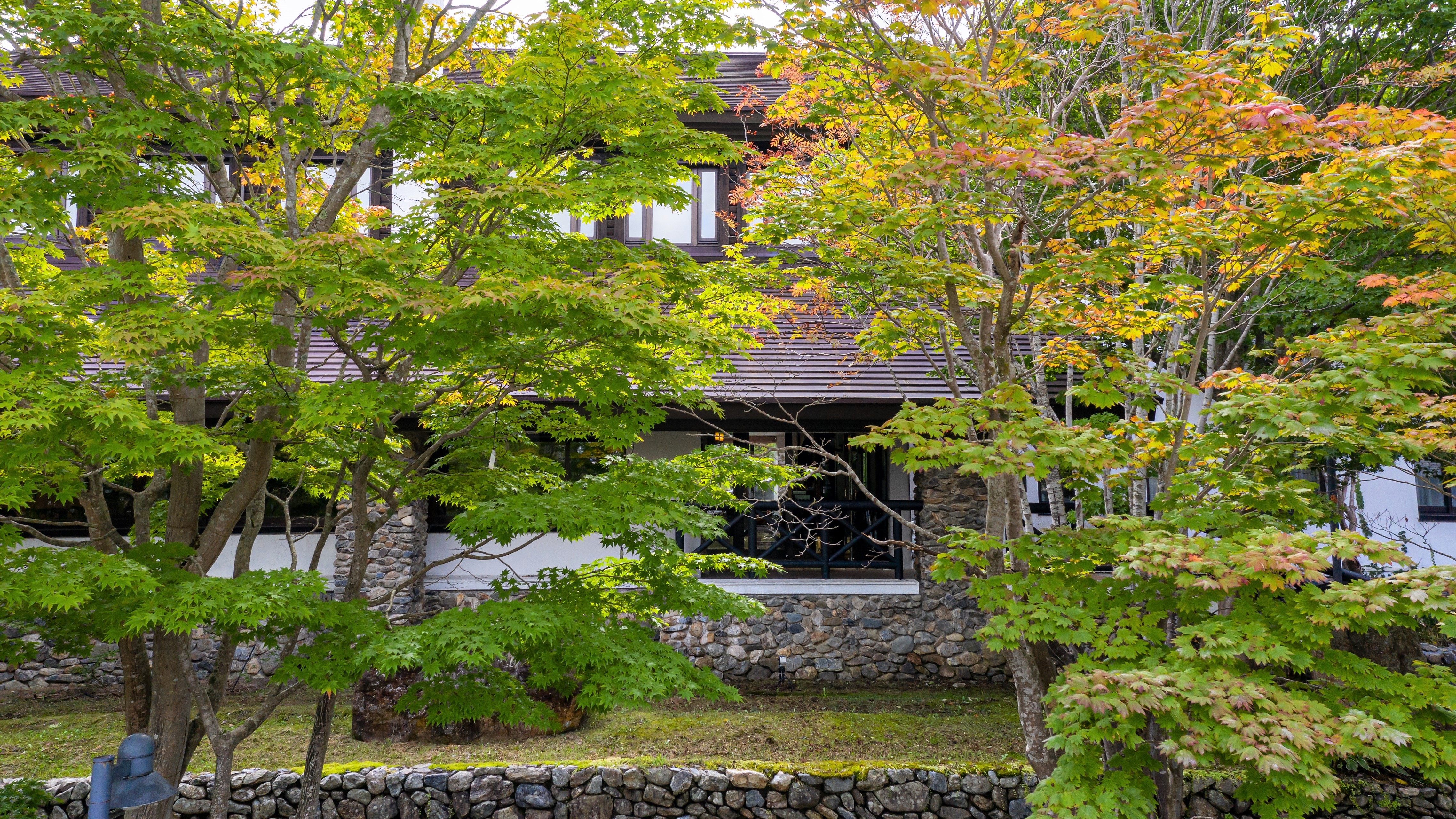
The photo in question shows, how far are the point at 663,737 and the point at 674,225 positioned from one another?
6.59 m

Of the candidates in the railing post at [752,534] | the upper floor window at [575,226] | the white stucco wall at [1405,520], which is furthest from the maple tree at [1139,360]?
the white stucco wall at [1405,520]

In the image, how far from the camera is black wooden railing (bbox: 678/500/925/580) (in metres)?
10.6

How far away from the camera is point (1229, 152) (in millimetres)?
5582

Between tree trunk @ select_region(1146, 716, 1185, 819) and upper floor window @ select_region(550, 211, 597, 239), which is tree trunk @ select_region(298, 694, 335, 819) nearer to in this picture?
tree trunk @ select_region(1146, 716, 1185, 819)

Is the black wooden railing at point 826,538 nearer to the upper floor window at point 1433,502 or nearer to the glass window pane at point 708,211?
the glass window pane at point 708,211

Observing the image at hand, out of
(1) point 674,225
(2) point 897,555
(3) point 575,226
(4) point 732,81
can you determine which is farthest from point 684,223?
(2) point 897,555

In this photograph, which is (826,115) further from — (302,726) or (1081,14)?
(302,726)

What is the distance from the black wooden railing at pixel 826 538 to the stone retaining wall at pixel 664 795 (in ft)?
9.52

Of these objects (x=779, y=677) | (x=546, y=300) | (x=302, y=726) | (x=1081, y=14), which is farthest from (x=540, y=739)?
(x=1081, y=14)

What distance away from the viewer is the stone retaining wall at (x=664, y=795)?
702 centimetres

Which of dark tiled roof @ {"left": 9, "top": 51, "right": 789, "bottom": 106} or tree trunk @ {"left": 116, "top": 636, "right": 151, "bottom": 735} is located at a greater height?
dark tiled roof @ {"left": 9, "top": 51, "right": 789, "bottom": 106}

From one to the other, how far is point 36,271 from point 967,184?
6856mm

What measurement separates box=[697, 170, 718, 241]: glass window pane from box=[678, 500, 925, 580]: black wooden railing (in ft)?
12.4

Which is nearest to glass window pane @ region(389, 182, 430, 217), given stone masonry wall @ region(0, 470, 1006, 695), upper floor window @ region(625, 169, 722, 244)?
upper floor window @ region(625, 169, 722, 244)
